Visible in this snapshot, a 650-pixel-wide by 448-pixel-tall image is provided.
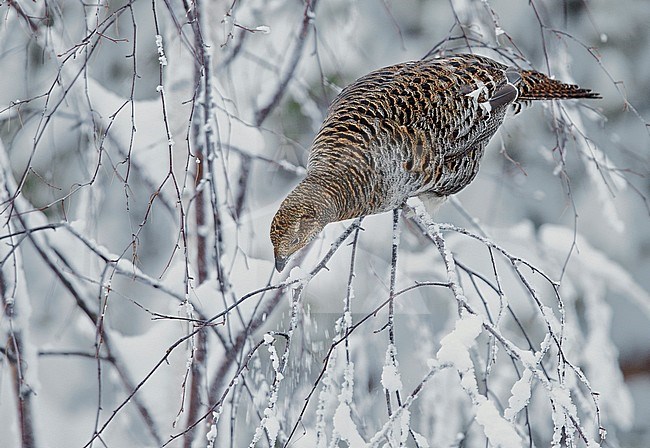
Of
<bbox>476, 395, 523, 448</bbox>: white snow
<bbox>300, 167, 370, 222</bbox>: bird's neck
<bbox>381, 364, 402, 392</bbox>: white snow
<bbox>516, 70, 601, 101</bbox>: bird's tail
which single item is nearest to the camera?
<bbox>476, 395, 523, 448</bbox>: white snow

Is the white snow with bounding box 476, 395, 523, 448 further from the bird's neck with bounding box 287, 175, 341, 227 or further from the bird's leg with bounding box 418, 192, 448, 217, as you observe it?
the bird's leg with bounding box 418, 192, 448, 217

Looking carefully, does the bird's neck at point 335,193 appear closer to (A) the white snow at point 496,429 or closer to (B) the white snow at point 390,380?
(B) the white snow at point 390,380

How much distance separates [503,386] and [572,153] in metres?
0.99

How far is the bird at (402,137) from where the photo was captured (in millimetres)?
1167

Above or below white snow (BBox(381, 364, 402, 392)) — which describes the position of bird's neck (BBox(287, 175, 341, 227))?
above

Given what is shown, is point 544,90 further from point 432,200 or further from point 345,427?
point 345,427

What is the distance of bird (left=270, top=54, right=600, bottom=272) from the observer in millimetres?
1167

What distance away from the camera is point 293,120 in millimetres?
2379

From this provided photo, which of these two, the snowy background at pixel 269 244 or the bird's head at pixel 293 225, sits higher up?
the snowy background at pixel 269 244

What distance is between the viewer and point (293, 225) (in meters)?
1.12

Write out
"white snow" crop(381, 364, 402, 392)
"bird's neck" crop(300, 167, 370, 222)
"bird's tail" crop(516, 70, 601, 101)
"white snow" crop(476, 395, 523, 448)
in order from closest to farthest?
1. "white snow" crop(476, 395, 523, 448)
2. "white snow" crop(381, 364, 402, 392)
3. "bird's neck" crop(300, 167, 370, 222)
4. "bird's tail" crop(516, 70, 601, 101)

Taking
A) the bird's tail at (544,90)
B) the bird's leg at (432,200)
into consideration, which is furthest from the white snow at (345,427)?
the bird's tail at (544,90)

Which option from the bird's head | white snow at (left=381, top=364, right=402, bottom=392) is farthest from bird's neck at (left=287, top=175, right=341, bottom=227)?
white snow at (left=381, top=364, right=402, bottom=392)

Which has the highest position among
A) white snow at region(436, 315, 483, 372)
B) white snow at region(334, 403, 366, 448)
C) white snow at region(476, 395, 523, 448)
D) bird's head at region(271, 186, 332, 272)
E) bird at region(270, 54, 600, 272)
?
bird at region(270, 54, 600, 272)
